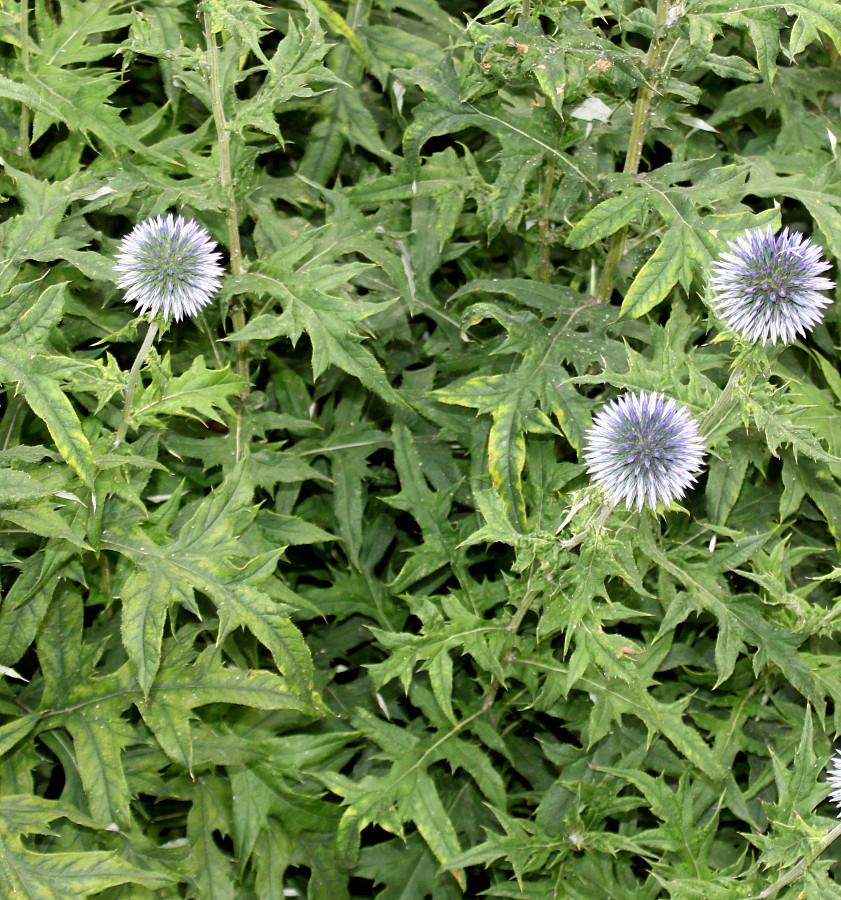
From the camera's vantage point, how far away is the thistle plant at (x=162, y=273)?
1688 mm

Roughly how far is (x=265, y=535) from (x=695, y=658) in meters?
0.98

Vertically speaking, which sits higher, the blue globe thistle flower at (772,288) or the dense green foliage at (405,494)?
the blue globe thistle flower at (772,288)

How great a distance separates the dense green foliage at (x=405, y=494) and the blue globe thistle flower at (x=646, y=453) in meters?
0.08

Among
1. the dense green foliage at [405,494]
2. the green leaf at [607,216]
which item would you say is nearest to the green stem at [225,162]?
the dense green foliage at [405,494]

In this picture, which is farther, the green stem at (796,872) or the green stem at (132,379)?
the green stem at (132,379)

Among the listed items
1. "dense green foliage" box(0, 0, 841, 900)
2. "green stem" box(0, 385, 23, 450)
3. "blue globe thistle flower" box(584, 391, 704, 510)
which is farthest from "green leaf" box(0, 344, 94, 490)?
"blue globe thistle flower" box(584, 391, 704, 510)

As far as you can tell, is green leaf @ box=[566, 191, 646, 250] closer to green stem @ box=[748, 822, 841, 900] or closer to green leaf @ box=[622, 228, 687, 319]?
green leaf @ box=[622, 228, 687, 319]

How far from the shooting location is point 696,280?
82.0 inches

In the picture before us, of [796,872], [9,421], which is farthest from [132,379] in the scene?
[796,872]

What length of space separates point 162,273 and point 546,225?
0.88m

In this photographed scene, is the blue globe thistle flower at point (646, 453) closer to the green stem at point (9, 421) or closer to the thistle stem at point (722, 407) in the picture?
the thistle stem at point (722, 407)

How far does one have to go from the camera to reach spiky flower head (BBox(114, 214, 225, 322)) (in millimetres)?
1690

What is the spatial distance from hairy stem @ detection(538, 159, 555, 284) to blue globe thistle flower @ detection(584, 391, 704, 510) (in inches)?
30.9

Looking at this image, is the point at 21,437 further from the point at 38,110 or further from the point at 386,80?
the point at 386,80
